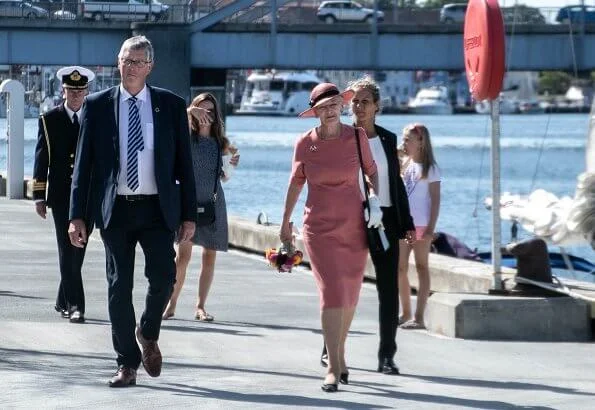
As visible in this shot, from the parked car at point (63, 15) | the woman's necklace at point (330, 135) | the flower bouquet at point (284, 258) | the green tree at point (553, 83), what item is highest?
the parked car at point (63, 15)

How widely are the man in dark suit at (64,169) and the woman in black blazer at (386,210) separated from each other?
8.35 ft

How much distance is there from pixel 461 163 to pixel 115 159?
265ft

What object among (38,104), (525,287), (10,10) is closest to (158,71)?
(10,10)

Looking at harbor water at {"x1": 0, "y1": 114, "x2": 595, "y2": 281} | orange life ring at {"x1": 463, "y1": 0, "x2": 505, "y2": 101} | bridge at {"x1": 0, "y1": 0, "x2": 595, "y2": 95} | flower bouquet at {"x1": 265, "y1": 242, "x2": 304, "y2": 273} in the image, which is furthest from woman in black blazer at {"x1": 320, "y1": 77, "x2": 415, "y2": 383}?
bridge at {"x1": 0, "y1": 0, "x2": 595, "y2": 95}

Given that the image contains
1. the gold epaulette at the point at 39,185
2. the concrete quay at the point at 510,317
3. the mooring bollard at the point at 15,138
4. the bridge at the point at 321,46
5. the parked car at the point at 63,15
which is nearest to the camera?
the concrete quay at the point at 510,317

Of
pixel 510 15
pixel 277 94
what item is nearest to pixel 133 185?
pixel 510 15

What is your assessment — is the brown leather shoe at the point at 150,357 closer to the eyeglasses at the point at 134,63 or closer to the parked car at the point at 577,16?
the eyeglasses at the point at 134,63

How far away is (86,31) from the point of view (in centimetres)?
6109

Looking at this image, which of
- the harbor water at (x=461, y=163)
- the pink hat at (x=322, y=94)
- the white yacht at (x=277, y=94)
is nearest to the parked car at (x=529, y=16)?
the harbor water at (x=461, y=163)

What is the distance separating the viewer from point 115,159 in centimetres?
891

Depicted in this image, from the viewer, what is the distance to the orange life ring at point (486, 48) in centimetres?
1209

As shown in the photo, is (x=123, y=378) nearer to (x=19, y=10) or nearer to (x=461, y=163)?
(x=19, y=10)

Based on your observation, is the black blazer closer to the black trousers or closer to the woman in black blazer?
the woman in black blazer

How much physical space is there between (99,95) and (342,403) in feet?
6.61
